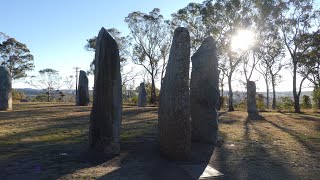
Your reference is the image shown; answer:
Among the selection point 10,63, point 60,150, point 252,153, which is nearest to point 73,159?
point 60,150

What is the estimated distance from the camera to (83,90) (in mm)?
32156

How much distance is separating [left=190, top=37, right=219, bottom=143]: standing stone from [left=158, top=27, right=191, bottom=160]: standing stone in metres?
2.68

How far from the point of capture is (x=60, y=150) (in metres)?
11.8

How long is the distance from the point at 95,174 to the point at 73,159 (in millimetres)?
1647

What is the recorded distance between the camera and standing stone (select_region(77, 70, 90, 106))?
31562 mm

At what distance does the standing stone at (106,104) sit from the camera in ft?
36.4

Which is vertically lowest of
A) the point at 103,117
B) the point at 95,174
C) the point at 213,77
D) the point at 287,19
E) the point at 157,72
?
the point at 95,174

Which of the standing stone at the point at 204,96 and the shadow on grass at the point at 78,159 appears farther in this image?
the standing stone at the point at 204,96

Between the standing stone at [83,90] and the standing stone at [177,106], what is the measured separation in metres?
21.1

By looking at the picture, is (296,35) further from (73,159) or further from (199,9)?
(73,159)

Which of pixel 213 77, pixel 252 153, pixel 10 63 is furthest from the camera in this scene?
pixel 10 63

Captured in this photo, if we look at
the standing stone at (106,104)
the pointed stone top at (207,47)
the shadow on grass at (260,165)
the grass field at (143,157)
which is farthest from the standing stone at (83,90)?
the standing stone at (106,104)

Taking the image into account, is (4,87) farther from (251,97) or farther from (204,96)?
(251,97)

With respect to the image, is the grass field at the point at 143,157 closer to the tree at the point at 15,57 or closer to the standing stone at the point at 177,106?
the standing stone at the point at 177,106
